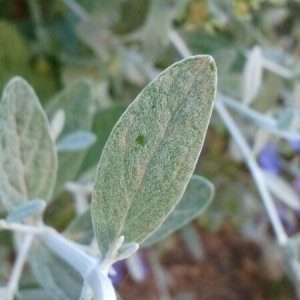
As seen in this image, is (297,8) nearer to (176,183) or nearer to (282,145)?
(282,145)

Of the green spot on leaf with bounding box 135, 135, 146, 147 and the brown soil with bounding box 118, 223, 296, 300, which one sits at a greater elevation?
the green spot on leaf with bounding box 135, 135, 146, 147

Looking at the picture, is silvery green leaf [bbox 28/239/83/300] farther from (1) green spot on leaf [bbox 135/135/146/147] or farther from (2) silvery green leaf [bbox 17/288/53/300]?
(1) green spot on leaf [bbox 135/135/146/147]

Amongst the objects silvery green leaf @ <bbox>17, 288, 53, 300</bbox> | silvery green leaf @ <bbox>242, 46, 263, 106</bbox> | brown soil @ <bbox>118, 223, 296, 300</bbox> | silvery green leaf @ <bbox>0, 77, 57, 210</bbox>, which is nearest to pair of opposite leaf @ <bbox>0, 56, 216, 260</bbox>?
silvery green leaf @ <bbox>0, 77, 57, 210</bbox>

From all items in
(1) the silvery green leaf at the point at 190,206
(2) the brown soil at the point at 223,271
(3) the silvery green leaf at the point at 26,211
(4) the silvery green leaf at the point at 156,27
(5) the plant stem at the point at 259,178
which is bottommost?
(2) the brown soil at the point at 223,271

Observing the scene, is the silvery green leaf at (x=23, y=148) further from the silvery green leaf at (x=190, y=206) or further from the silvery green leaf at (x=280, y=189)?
the silvery green leaf at (x=280, y=189)

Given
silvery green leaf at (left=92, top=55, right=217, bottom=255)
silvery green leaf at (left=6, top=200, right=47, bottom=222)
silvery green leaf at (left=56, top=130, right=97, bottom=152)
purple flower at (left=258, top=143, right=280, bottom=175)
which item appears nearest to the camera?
silvery green leaf at (left=92, top=55, right=217, bottom=255)

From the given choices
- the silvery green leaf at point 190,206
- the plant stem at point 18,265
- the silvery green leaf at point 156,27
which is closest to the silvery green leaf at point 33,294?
the plant stem at point 18,265

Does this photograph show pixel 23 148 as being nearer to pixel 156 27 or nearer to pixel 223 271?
pixel 156 27

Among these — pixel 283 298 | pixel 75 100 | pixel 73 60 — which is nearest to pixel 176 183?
pixel 75 100
